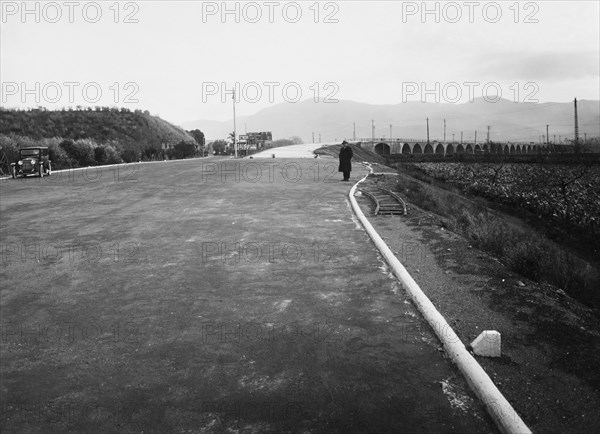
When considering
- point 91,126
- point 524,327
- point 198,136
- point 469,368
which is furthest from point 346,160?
point 198,136

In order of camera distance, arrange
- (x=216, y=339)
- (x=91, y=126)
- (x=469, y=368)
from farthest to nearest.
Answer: (x=91, y=126)
(x=216, y=339)
(x=469, y=368)

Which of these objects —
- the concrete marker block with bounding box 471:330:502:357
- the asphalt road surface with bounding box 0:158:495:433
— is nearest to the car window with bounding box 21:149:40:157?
the asphalt road surface with bounding box 0:158:495:433

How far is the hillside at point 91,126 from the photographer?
55.7m

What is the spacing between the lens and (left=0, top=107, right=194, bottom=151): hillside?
5572cm

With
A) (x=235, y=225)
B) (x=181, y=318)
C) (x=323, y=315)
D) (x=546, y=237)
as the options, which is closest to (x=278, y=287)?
(x=323, y=315)

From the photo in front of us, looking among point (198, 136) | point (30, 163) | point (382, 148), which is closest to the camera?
point (30, 163)

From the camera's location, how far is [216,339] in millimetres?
4535

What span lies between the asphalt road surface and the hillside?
40.9m

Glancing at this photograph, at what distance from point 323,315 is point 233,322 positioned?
1.08m

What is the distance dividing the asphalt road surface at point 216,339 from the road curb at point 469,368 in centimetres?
10

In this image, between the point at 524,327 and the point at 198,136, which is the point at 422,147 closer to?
the point at 198,136

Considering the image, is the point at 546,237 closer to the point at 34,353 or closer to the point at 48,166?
the point at 34,353

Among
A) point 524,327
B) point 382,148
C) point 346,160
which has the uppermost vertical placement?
point 382,148

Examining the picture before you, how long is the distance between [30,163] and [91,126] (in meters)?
45.0
